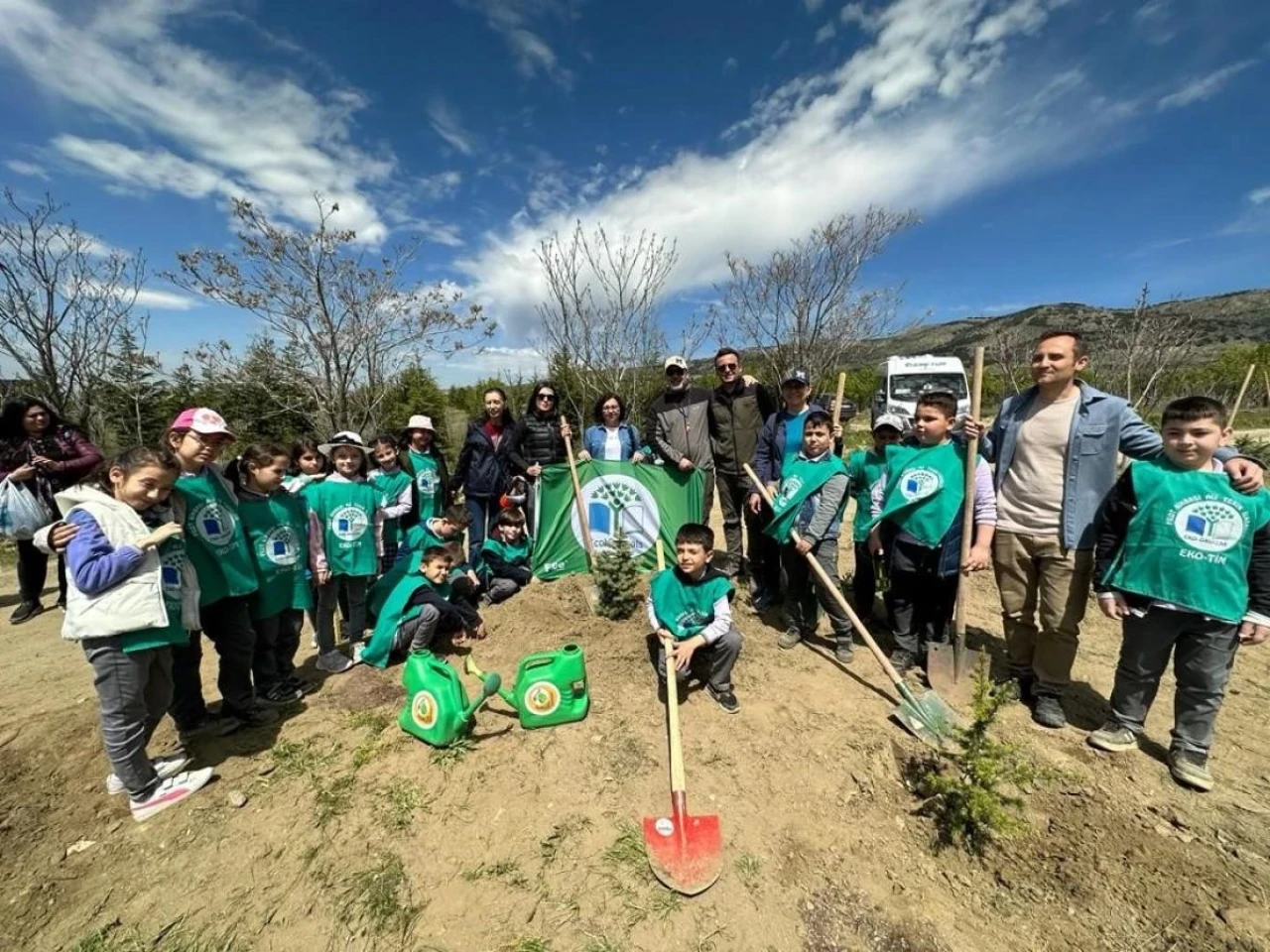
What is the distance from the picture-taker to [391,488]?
4887 millimetres

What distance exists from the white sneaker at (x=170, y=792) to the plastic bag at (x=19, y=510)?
4382mm

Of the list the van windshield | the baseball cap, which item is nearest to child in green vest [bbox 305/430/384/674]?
the baseball cap

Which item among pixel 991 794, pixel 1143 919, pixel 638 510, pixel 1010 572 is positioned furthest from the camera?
pixel 638 510

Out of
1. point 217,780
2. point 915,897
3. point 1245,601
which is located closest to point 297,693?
point 217,780

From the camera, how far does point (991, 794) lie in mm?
2480

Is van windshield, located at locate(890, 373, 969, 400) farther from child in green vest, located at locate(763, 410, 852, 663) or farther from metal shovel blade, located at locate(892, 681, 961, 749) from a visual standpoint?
metal shovel blade, located at locate(892, 681, 961, 749)

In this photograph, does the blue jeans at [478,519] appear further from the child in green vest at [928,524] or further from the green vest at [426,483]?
the child in green vest at [928,524]

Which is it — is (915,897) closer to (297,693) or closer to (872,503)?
(872,503)

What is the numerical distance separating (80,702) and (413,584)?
2.50 m

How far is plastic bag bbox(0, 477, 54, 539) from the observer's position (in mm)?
5156

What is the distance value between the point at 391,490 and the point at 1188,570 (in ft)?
18.6

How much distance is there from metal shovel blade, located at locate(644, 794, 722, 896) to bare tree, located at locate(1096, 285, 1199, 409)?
442 inches

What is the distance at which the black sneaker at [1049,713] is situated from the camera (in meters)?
3.47

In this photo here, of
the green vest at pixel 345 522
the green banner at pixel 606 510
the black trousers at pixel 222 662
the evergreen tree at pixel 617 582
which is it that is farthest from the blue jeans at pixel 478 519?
the black trousers at pixel 222 662
